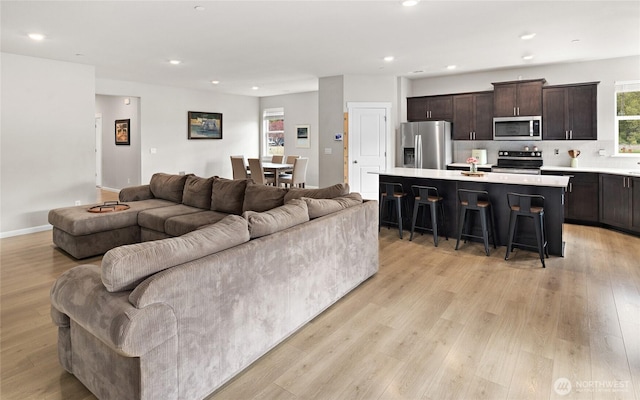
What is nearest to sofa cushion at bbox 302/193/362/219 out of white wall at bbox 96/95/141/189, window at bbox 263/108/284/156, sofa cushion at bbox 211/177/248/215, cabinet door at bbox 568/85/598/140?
sofa cushion at bbox 211/177/248/215

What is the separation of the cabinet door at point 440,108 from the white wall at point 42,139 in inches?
248

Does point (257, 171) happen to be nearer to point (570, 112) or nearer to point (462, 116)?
point (462, 116)

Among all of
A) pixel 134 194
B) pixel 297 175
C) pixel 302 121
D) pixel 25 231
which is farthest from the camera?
pixel 302 121

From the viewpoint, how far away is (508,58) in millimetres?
6039

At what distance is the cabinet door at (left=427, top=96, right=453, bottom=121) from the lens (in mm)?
7473

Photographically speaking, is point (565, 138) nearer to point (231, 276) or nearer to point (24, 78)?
point (231, 276)

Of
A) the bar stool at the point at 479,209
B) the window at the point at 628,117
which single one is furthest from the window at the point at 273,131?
the window at the point at 628,117

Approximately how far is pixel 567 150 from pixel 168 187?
21.8ft

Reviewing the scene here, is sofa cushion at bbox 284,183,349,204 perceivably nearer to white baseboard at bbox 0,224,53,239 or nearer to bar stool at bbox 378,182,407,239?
bar stool at bbox 378,182,407,239

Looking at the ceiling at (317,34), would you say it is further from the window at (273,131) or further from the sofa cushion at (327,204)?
the window at (273,131)

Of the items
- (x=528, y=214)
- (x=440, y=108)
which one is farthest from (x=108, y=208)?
(x=440, y=108)

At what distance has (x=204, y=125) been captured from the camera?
9.99 meters

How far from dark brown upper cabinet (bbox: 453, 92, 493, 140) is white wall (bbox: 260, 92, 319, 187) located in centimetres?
403

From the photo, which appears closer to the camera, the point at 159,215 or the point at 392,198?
the point at 159,215
